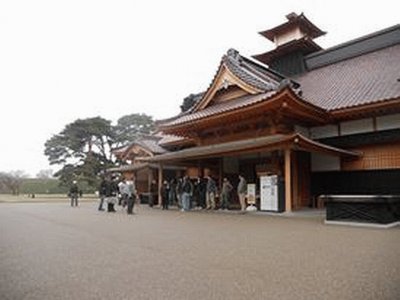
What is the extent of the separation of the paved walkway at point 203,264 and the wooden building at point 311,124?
658cm

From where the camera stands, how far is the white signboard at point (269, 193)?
15.6m

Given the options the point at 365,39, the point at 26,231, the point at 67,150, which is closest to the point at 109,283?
the point at 26,231

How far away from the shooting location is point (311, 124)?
59.6 ft

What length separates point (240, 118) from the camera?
18.2 meters

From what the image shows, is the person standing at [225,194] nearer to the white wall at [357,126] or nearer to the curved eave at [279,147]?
the curved eave at [279,147]

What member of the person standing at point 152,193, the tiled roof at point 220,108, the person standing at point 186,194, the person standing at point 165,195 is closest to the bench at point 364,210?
the tiled roof at point 220,108

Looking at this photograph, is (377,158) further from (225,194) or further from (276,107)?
(225,194)

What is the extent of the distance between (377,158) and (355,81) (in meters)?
4.21

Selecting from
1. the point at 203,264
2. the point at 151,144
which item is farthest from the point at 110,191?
the point at 203,264

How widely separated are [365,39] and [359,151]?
7.83 meters

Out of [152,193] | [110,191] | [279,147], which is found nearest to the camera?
[279,147]

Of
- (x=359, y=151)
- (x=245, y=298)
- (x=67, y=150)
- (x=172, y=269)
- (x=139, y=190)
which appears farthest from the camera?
A: (x=67, y=150)

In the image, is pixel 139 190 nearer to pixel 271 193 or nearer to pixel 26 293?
pixel 271 193

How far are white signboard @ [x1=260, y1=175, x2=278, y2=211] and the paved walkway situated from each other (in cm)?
550
